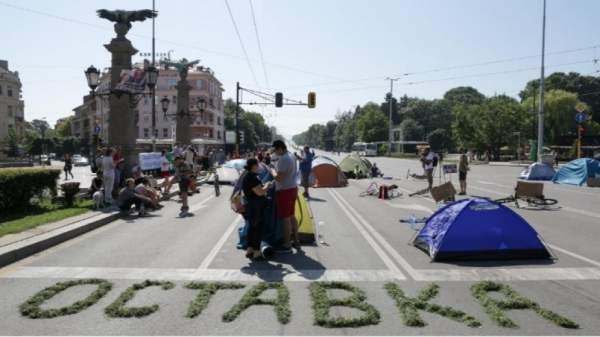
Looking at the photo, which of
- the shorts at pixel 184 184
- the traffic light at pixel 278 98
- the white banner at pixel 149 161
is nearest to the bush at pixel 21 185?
the shorts at pixel 184 184

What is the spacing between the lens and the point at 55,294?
639 cm

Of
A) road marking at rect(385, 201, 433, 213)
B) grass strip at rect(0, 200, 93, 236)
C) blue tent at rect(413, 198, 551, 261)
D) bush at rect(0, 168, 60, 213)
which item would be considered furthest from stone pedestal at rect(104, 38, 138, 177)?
blue tent at rect(413, 198, 551, 261)

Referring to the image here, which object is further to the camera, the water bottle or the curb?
the water bottle

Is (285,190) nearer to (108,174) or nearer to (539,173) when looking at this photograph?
(108,174)

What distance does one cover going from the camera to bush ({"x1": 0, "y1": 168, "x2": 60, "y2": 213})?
1266 centimetres

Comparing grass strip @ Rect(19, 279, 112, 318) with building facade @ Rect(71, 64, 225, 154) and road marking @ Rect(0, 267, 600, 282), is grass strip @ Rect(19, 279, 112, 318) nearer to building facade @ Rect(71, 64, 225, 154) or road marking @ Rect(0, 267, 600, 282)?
road marking @ Rect(0, 267, 600, 282)

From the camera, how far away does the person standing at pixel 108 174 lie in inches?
588

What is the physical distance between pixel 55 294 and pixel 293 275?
310 centimetres

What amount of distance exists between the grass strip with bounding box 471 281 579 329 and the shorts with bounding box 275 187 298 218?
11.1ft

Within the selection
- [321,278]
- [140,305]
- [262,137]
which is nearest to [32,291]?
[140,305]

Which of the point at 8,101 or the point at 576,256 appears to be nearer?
the point at 576,256

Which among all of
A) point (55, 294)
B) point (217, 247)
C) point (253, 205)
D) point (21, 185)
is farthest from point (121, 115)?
point (55, 294)

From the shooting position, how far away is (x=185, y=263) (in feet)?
26.8

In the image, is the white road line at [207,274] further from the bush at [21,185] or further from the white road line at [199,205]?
the white road line at [199,205]
